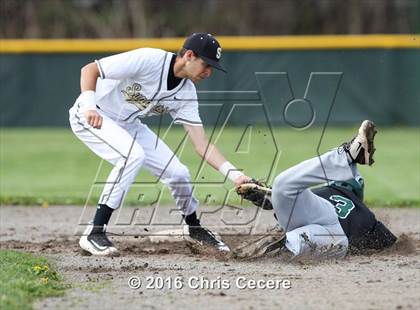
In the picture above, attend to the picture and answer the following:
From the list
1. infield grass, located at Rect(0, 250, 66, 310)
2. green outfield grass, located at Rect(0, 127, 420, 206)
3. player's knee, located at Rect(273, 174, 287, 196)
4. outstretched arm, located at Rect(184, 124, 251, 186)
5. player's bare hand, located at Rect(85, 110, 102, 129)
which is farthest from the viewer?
green outfield grass, located at Rect(0, 127, 420, 206)

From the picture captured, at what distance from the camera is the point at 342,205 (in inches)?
247

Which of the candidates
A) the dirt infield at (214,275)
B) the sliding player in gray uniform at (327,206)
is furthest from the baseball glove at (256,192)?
the dirt infield at (214,275)

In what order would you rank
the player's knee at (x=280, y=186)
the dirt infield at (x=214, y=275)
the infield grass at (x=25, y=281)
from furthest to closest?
1. the player's knee at (x=280, y=186)
2. the dirt infield at (x=214, y=275)
3. the infield grass at (x=25, y=281)

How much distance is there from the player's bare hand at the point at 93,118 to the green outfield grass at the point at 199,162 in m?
2.94

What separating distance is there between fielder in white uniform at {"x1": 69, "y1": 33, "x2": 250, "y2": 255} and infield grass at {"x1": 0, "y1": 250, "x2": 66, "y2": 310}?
0.67 m

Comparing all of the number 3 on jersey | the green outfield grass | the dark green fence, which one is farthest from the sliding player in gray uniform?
the dark green fence

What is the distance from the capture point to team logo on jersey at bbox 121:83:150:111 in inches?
257

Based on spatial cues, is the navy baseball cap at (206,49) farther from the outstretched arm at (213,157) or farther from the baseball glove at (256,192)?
the baseball glove at (256,192)

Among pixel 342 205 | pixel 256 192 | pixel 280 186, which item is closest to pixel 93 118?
pixel 256 192

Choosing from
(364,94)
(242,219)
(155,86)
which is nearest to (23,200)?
(242,219)

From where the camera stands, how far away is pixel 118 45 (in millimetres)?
18016

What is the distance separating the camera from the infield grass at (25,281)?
4.62 meters

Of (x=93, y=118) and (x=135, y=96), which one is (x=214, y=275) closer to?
(x=93, y=118)

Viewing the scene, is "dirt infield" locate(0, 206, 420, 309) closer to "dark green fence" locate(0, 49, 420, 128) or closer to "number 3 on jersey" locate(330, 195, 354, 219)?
"number 3 on jersey" locate(330, 195, 354, 219)
